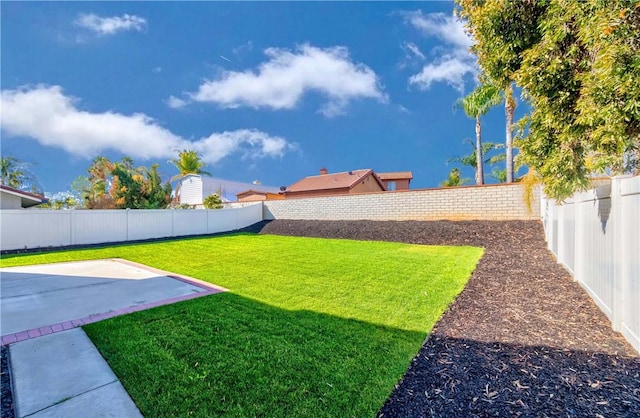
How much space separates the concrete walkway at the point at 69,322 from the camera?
6.90 ft

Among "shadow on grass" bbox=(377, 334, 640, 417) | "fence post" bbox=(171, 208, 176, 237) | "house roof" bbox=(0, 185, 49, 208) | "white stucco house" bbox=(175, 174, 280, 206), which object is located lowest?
"shadow on grass" bbox=(377, 334, 640, 417)

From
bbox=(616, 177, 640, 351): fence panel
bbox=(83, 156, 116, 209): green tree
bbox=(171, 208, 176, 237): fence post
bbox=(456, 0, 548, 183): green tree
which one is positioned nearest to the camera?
bbox=(616, 177, 640, 351): fence panel

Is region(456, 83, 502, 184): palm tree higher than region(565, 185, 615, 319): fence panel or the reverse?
higher

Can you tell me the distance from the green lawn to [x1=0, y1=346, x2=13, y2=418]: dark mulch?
0.65 metres

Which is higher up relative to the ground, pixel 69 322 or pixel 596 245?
pixel 596 245

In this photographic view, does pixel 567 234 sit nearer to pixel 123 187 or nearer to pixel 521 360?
pixel 521 360

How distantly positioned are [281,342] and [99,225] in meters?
13.3

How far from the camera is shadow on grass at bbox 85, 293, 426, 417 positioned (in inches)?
81.8

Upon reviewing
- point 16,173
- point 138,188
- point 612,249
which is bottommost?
point 612,249

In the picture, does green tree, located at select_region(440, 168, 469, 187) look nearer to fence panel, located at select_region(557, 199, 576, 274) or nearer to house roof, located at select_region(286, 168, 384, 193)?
house roof, located at select_region(286, 168, 384, 193)

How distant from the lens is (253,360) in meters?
2.68

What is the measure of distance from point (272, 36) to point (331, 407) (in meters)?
16.6

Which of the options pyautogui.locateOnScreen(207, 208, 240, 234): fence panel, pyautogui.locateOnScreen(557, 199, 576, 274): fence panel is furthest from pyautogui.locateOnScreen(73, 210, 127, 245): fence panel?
pyautogui.locateOnScreen(557, 199, 576, 274): fence panel

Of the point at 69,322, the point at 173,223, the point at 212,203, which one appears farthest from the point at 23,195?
the point at 69,322
